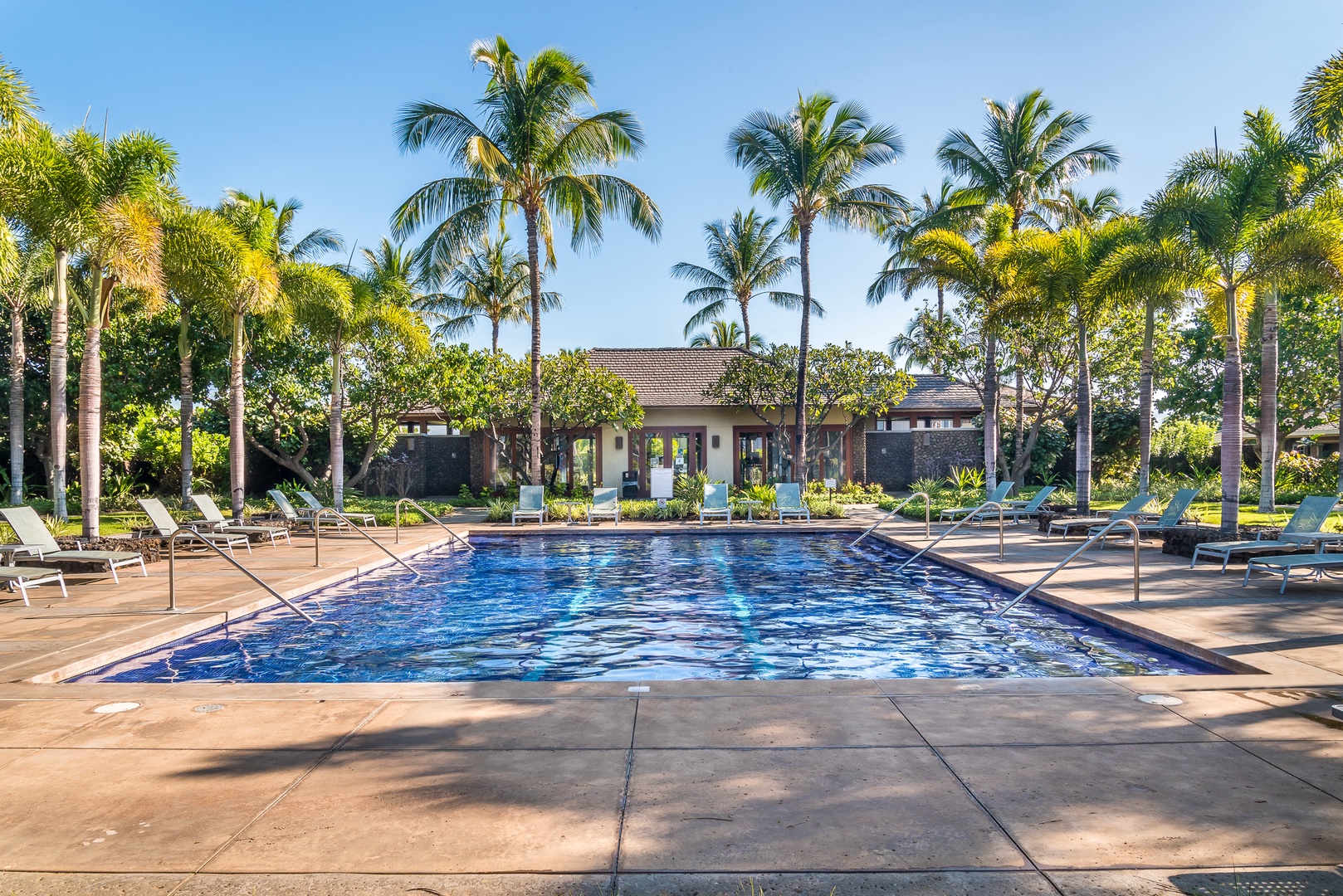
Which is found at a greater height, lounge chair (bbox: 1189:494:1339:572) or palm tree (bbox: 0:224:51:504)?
palm tree (bbox: 0:224:51:504)

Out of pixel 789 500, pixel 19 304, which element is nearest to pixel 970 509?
pixel 789 500

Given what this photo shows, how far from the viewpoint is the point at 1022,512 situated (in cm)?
1761

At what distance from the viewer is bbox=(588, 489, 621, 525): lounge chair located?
19.0 metres

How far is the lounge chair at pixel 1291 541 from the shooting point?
1039cm

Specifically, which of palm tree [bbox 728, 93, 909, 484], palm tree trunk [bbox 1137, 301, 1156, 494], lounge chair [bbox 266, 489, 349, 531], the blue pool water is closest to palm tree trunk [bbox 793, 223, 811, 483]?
palm tree [bbox 728, 93, 909, 484]

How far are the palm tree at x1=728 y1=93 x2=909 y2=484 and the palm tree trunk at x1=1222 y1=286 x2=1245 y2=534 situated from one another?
379 inches

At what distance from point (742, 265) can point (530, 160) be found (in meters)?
18.8

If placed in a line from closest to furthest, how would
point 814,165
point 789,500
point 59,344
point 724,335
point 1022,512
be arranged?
point 59,344 < point 1022,512 < point 789,500 < point 814,165 < point 724,335

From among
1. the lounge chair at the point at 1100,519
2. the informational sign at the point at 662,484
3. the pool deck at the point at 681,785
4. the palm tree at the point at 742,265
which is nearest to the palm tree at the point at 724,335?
the palm tree at the point at 742,265

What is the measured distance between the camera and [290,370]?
901 inches

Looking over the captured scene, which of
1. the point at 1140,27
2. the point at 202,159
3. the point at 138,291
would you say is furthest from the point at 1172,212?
the point at 202,159

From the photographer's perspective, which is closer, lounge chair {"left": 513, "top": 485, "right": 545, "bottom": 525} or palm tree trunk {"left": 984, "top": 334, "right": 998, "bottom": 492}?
lounge chair {"left": 513, "top": 485, "right": 545, "bottom": 525}

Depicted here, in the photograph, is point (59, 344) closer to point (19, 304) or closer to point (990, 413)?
point (19, 304)

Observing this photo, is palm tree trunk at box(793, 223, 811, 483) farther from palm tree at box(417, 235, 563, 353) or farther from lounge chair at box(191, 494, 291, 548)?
palm tree at box(417, 235, 563, 353)
